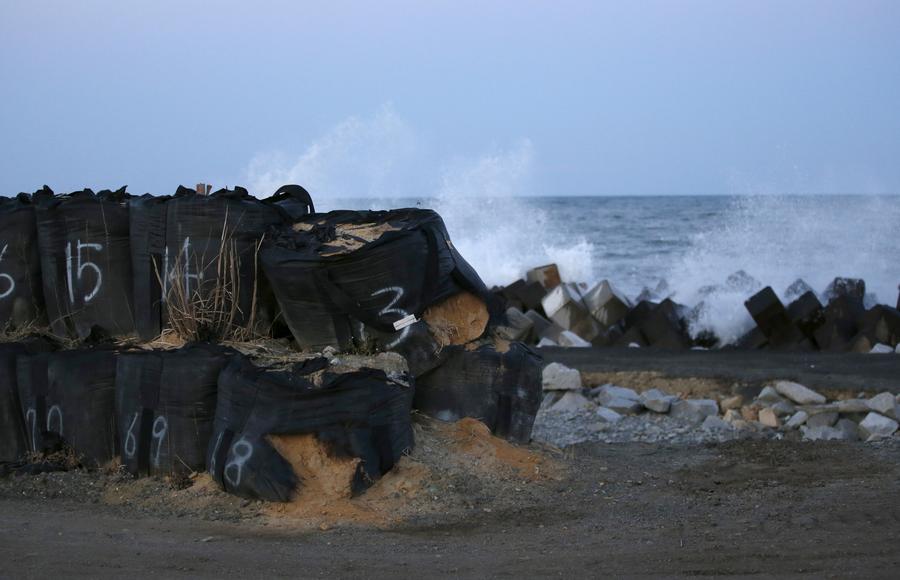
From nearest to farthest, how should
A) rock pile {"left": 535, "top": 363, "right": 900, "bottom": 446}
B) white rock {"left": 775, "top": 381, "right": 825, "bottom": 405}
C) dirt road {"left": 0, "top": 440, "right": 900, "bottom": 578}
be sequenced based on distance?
1. dirt road {"left": 0, "top": 440, "right": 900, "bottom": 578}
2. rock pile {"left": 535, "top": 363, "right": 900, "bottom": 446}
3. white rock {"left": 775, "top": 381, "right": 825, "bottom": 405}

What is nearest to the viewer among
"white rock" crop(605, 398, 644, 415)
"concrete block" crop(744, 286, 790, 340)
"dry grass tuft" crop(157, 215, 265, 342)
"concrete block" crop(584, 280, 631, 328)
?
"dry grass tuft" crop(157, 215, 265, 342)

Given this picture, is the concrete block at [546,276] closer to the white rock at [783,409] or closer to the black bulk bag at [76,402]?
the white rock at [783,409]

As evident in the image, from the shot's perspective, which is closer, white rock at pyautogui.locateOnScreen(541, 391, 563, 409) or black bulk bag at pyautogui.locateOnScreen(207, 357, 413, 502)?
black bulk bag at pyautogui.locateOnScreen(207, 357, 413, 502)

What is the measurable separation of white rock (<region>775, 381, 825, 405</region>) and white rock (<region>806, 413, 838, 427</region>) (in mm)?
435

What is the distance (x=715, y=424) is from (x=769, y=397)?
105 cm

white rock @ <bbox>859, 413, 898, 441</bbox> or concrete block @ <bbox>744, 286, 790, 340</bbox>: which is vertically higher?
concrete block @ <bbox>744, 286, 790, 340</bbox>

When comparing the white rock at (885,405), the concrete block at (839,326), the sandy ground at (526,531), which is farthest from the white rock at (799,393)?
the sandy ground at (526,531)

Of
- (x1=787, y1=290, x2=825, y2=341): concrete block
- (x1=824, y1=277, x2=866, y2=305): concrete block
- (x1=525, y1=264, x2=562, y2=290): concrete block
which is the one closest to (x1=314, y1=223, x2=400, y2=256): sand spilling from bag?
(x1=787, y1=290, x2=825, y2=341): concrete block

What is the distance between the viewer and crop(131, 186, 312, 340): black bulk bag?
7.23m

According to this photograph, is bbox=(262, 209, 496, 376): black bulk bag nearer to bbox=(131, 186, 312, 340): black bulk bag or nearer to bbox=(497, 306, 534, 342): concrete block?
bbox=(131, 186, 312, 340): black bulk bag

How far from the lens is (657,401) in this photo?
1175cm

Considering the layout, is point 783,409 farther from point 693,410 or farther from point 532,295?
point 532,295

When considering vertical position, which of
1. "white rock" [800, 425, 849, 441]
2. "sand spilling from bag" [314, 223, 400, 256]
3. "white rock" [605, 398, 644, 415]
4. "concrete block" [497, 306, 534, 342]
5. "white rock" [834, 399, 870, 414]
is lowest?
Answer: "white rock" [800, 425, 849, 441]

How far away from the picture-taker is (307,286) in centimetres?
703
